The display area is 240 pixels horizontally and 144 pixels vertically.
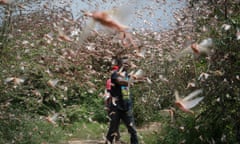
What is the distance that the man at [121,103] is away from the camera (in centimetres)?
620

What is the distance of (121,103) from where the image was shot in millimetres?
6391

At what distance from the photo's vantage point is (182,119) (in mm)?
6289

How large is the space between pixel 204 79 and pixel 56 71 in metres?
3.36

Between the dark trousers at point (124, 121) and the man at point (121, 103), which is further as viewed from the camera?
the dark trousers at point (124, 121)

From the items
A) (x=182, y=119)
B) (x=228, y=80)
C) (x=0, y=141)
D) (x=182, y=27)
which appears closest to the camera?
(x=228, y=80)

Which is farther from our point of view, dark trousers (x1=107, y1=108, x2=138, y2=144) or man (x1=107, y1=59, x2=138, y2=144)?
dark trousers (x1=107, y1=108, x2=138, y2=144)

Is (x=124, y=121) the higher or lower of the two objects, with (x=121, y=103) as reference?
lower

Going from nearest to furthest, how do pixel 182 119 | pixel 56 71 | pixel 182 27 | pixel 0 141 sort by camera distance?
pixel 0 141 → pixel 182 119 → pixel 56 71 → pixel 182 27

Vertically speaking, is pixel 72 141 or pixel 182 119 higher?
pixel 182 119

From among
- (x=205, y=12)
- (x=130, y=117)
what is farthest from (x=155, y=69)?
(x=205, y=12)

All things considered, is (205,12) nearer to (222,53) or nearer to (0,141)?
(222,53)

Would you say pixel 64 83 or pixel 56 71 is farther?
pixel 64 83

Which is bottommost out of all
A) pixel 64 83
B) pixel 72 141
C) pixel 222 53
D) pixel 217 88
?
pixel 72 141

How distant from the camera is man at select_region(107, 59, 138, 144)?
20.4ft
